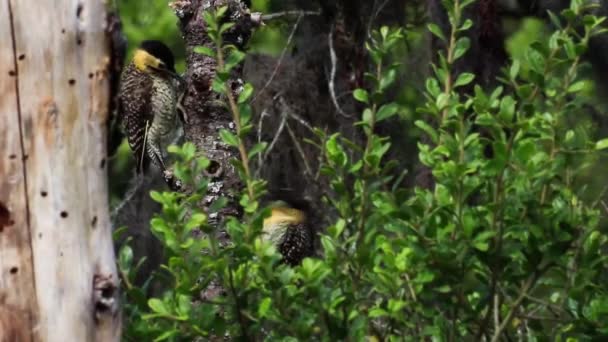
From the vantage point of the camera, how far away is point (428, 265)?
445cm

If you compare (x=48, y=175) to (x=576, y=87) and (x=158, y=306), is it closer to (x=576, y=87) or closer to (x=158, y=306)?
(x=158, y=306)

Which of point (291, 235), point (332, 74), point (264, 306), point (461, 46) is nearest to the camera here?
point (264, 306)

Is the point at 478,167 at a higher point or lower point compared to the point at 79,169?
lower

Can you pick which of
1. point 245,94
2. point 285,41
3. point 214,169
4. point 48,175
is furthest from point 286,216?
point 48,175

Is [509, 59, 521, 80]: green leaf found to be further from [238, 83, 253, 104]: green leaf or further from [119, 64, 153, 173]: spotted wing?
[119, 64, 153, 173]: spotted wing

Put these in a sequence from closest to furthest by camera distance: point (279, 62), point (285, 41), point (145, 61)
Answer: point (145, 61) → point (279, 62) → point (285, 41)

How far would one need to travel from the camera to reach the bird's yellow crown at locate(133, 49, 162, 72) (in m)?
8.40

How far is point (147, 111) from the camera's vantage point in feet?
27.3

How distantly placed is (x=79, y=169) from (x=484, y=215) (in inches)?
53.1

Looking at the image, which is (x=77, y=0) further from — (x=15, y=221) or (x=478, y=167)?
(x=478, y=167)

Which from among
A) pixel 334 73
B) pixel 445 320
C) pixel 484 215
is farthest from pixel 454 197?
pixel 334 73

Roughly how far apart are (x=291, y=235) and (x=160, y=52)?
1311 mm

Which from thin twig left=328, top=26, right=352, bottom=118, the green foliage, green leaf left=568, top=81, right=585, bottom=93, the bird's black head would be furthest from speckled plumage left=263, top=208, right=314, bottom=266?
green leaf left=568, top=81, right=585, bottom=93

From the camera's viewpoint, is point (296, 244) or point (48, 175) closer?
point (48, 175)
